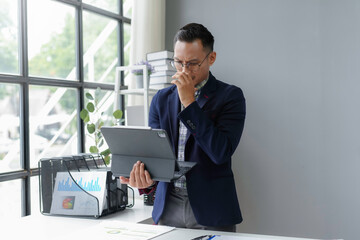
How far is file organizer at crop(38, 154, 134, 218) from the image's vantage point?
1.87 m

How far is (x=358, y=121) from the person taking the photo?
2.45 m

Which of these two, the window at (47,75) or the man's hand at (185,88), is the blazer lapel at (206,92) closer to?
the man's hand at (185,88)

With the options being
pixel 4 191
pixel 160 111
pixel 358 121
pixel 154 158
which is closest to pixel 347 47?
pixel 358 121

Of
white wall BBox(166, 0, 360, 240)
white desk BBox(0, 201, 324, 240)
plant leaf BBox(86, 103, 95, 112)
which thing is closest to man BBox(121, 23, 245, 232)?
white desk BBox(0, 201, 324, 240)

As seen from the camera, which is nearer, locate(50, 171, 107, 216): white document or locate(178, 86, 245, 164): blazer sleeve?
locate(178, 86, 245, 164): blazer sleeve

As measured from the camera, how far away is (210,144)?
4.28 feet

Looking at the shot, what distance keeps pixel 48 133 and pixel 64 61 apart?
1.72 ft

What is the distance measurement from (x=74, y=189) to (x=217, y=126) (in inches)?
34.6

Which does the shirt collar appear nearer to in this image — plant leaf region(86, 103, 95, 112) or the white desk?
the white desk

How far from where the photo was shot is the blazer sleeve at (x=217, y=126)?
1.31m

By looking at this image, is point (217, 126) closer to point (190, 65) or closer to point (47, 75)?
point (190, 65)

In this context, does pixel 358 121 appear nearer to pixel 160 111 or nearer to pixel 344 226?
pixel 344 226

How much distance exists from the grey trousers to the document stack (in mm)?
1323

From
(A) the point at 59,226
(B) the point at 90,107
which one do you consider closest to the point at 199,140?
(A) the point at 59,226
